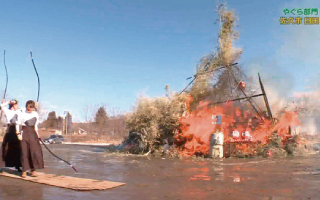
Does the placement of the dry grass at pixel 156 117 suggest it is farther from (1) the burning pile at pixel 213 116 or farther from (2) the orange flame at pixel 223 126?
(2) the orange flame at pixel 223 126

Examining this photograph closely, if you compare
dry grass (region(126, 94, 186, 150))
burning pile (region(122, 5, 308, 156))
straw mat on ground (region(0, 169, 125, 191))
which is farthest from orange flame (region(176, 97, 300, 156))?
straw mat on ground (region(0, 169, 125, 191))

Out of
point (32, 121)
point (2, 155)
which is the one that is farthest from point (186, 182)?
point (2, 155)

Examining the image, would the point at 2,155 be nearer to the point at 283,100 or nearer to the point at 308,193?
the point at 308,193

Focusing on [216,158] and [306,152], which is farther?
[306,152]

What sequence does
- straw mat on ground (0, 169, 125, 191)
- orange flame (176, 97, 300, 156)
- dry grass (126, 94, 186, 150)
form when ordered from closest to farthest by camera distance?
1. straw mat on ground (0, 169, 125, 191)
2. orange flame (176, 97, 300, 156)
3. dry grass (126, 94, 186, 150)

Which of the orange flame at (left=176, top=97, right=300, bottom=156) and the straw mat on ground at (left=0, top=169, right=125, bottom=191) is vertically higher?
the orange flame at (left=176, top=97, right=300, bottom=156)

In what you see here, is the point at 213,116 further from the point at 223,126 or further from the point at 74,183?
the point at 74,183

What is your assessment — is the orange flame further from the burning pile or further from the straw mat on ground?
the straw mat on ground

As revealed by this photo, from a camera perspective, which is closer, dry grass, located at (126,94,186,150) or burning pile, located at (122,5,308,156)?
burning pile, located at (122,5,308,156)

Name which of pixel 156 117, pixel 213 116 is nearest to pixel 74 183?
pixel 156 117

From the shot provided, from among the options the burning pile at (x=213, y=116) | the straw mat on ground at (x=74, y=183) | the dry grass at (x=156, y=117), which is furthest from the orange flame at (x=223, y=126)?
the straw mat on ground at (x=74, y=183)

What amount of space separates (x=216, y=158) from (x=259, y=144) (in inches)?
99.7

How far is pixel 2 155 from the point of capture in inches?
290

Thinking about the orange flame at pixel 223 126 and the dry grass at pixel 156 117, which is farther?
the dry grass at pixel 156 117
